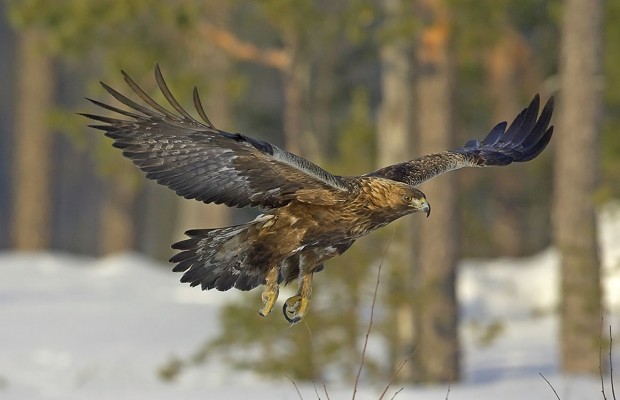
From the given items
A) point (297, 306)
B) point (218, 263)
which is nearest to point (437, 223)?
point (218, 263)

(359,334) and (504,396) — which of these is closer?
(504,396)

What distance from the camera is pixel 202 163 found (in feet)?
23.8

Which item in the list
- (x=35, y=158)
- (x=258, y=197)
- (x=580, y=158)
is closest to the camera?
(x=258, y=197)

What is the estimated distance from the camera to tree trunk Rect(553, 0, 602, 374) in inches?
569

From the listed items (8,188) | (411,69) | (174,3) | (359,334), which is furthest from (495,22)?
(8,188)

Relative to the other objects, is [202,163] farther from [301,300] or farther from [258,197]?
[301,300]

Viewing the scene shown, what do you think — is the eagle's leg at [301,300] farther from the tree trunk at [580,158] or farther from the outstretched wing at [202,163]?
the tree trunk at [580,158]

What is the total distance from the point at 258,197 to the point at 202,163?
0.38 m

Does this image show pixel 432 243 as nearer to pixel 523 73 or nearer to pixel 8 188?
pixel 523 73

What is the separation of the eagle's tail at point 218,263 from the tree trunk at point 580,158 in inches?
283

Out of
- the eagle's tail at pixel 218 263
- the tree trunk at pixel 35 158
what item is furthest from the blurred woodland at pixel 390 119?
the tree trunk at pixel 35 158

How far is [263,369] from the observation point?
14.0m

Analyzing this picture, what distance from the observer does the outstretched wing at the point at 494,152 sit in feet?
26.1

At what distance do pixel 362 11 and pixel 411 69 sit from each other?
1.17m
